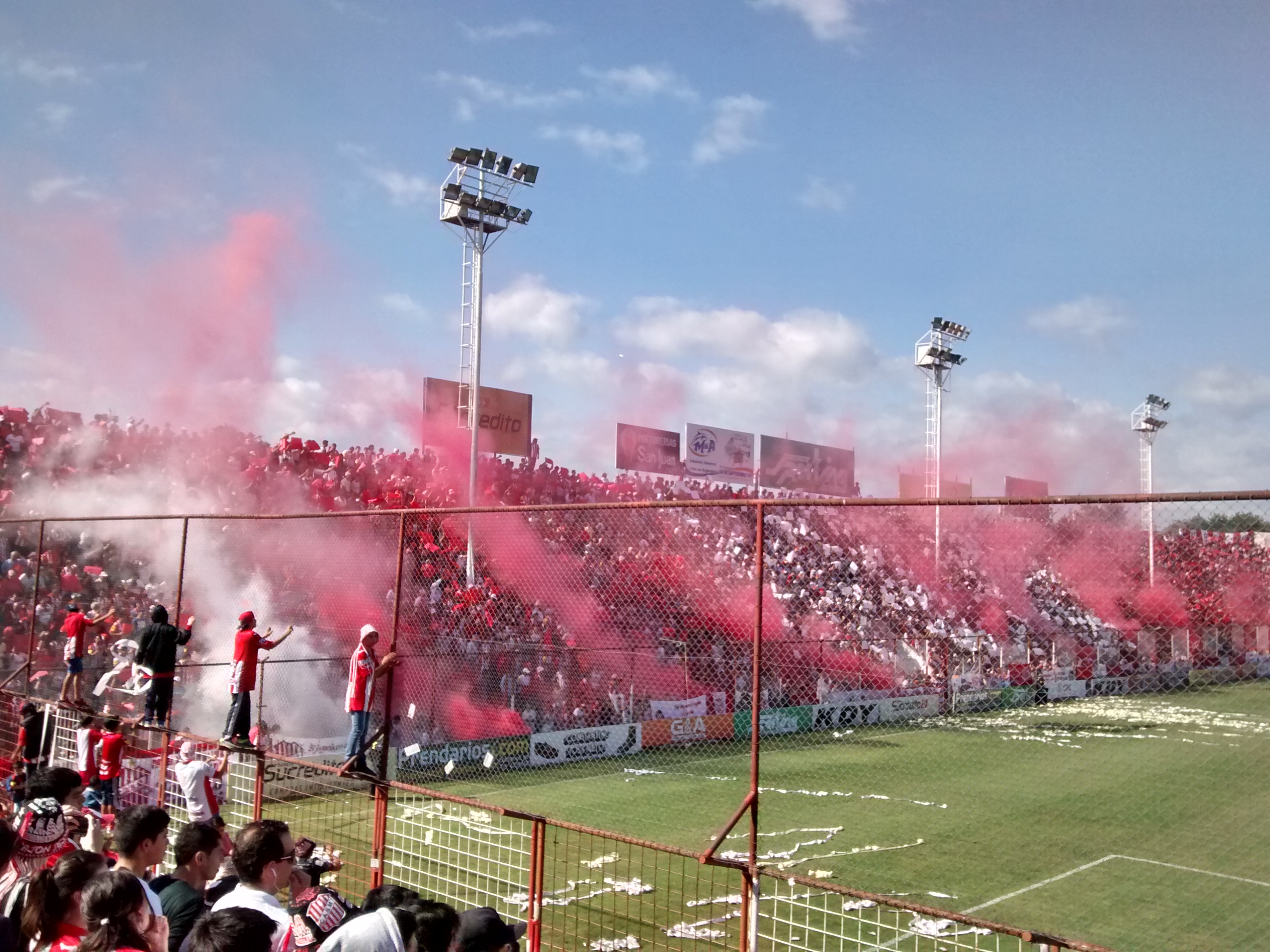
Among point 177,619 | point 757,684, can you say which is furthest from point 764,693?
point 757,684

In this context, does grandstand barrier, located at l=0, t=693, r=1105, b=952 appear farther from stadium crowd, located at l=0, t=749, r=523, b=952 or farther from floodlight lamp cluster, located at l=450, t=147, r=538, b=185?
floodlight lamp cluster, located at l=450, t=147, r=538, b=185

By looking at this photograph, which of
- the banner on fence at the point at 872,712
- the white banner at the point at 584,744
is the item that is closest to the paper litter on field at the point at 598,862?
the white banner at the point at 584,744

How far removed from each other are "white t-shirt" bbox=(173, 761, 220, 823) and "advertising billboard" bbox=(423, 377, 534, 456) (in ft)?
74.7

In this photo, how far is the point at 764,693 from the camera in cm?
2405

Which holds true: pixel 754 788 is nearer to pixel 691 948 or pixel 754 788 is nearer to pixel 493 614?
pixel 691 948

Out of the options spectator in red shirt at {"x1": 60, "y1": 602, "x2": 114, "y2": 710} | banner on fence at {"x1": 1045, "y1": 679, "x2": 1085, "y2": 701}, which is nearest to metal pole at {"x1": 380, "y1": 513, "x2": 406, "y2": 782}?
spectator in red shirt at {"x1": 60, "y1": 602, "x2": 114, "y2": 710}

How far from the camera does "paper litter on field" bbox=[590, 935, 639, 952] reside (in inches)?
348

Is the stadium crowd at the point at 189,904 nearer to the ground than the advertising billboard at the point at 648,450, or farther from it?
nearer to the ground

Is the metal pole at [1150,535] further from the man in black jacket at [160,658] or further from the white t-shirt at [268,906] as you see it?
the man in black jacket at [160,658]

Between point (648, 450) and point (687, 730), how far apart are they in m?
22.3

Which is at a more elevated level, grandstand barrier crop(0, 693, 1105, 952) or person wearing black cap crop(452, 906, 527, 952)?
person wearing black cap crop(452, 906, 527, 952)

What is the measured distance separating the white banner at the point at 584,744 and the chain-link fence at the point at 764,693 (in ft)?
0.17

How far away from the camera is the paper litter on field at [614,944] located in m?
8.84

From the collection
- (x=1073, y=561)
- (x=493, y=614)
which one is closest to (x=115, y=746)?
(x=493, y=614)
